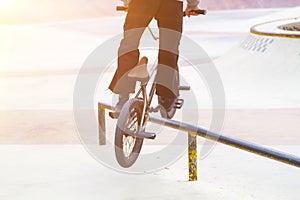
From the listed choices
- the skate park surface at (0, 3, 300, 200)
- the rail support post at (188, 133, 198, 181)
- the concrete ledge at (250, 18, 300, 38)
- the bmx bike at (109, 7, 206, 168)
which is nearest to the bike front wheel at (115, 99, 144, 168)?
the bmx bike at (109, 7, 206, 168)

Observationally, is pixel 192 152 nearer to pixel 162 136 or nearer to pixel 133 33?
pixel 133 33

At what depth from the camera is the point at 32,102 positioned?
8.71 metres

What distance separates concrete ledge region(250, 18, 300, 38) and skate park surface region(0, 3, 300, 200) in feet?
0.38

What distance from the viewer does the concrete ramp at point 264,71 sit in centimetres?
857

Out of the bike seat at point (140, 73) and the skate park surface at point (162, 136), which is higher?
the bike seat at point (140, 73)

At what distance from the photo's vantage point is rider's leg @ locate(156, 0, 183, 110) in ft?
14.5

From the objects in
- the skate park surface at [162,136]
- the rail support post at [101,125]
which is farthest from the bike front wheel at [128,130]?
the rail support post at [101,125]

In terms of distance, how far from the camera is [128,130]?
13.9ft

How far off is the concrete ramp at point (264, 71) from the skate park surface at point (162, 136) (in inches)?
0.7

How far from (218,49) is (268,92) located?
25.0 feet

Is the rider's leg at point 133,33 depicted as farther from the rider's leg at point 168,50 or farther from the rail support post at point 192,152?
the rail support post at point 192,152

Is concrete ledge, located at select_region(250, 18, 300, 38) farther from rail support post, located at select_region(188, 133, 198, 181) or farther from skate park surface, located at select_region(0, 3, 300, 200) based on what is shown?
rail support post, located at select_region(188, 133, 198, 181)

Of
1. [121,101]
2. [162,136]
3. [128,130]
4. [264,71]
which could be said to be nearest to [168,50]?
[121,101]

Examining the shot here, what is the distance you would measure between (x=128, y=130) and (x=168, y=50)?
789mm
